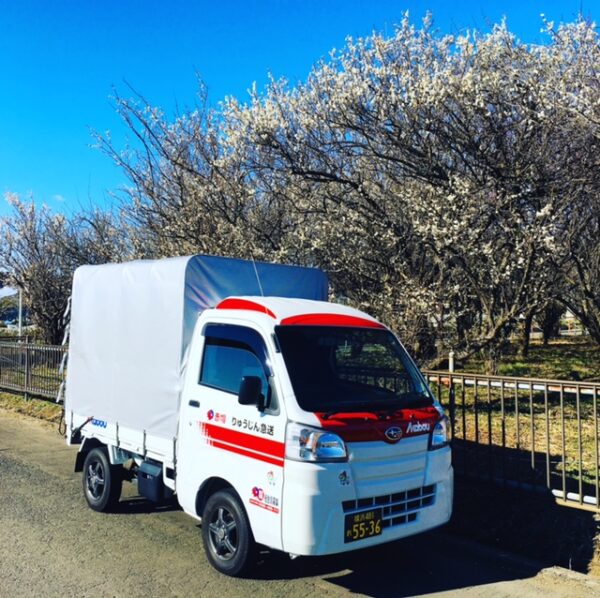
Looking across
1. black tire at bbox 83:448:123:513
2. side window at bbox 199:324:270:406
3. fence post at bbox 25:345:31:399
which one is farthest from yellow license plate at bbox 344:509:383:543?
fence post at bbox 25:345:31:399

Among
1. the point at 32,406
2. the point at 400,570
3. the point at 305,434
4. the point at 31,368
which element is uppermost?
the point at 305,434

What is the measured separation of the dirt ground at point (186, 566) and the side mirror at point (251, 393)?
4.56 ft

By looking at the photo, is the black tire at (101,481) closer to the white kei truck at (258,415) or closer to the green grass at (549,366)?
the white kei truck at (258,415)

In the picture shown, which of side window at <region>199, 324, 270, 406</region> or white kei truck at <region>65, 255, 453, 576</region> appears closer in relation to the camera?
white kei truck at <region>65, 255, 453, 576</region>

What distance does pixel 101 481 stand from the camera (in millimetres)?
6270

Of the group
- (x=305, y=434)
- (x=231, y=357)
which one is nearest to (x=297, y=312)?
(x=231, y=357)

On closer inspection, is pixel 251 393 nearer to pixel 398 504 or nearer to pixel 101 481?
pixel 398 504

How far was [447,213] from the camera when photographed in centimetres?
Result: 927

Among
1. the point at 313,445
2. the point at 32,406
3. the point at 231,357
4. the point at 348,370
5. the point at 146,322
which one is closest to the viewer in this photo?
the point at 313,445

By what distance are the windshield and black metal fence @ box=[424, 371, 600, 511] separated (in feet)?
3.98

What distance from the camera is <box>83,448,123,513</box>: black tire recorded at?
6102mm

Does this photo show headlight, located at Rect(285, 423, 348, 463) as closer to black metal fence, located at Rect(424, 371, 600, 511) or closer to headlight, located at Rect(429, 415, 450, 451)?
headlight, located at Rect(429, 415, 450, 451)

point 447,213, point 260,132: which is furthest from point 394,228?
point 260,132

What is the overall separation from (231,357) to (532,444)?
10.4 feet
